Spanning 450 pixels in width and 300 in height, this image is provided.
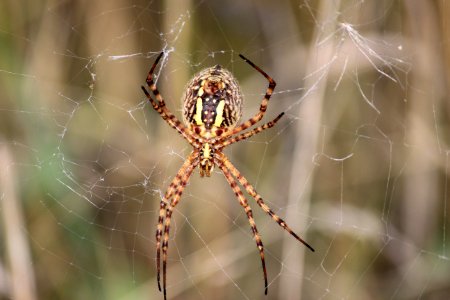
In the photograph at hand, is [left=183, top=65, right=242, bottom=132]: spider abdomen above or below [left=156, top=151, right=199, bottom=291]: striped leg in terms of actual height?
above

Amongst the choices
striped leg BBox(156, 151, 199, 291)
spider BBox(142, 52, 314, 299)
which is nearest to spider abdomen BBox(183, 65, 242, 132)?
spider BBox(142, 52, 314, 299)

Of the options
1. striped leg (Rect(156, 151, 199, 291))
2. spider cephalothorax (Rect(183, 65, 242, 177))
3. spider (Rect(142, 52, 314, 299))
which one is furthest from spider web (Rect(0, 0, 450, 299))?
spider cephalothorax (Rect(183, 65, 242, 177))

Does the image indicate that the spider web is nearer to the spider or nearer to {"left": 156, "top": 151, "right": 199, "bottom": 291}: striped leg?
{"left": 156, "top": 151, "right": 199, "bottom": 291}: striped leg

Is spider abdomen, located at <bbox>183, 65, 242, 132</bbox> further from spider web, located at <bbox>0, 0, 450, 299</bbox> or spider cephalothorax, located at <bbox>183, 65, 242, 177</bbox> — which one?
spider web, located at <bbox>0, 0, 450, 299</bbox>

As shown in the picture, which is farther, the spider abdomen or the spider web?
the spider web

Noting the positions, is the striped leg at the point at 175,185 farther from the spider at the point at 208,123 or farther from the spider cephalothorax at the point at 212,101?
the spider cephalothorax at the point at 212,101

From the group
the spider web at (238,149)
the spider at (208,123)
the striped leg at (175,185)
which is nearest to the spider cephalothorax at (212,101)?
the spider at (208,123)

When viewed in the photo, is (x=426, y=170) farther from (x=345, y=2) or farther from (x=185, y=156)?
(x=185, y=156)

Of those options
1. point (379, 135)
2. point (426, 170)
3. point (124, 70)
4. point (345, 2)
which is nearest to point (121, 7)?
point (124, 70)
